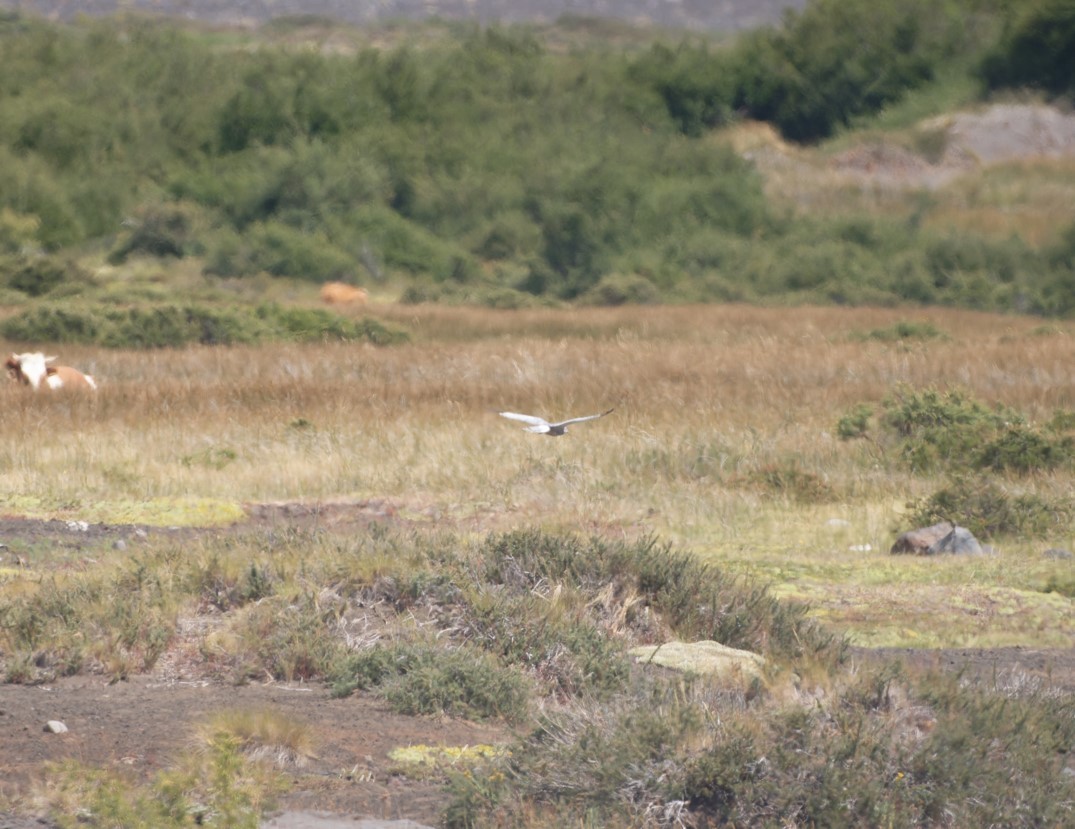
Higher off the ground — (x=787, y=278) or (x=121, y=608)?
(x=121, y=608)

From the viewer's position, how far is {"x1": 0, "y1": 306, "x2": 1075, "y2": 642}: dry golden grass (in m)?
10.1

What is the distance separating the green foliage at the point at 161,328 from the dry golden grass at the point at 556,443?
1593mm

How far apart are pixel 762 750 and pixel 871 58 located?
181 ft

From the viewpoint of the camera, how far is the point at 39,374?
55.4 feet

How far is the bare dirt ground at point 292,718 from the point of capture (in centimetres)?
470

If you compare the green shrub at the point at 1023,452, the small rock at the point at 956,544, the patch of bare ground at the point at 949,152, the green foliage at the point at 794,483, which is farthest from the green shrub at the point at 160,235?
the small rock at the point at 956,544

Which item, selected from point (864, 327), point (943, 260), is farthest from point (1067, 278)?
point (864, 327)

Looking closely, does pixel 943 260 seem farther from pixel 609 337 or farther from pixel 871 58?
pixel 871 58

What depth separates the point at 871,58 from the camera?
185 feet

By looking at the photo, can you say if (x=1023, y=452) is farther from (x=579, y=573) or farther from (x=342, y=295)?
(x=342, y=295)

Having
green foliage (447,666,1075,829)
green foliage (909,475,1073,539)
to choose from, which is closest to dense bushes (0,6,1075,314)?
green foliage (909,475,1073,539)

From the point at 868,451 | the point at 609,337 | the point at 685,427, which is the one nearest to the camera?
the point at 868,451

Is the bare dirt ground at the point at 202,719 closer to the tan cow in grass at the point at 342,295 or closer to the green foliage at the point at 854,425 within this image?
the green foliage at the point at 854,425

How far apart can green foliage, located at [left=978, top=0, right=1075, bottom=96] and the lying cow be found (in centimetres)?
4437
